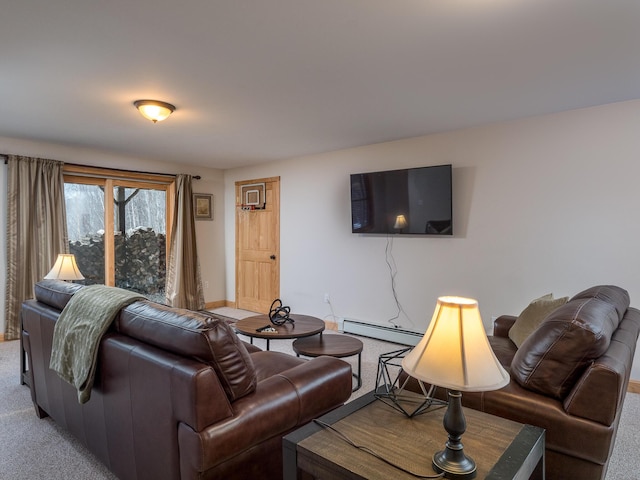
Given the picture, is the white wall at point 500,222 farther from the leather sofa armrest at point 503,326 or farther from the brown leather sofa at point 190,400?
the brown leather sofa at point 190,400

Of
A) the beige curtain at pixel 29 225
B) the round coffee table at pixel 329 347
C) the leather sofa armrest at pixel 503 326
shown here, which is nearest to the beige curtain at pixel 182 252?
the beige curtain at pixel 29 225

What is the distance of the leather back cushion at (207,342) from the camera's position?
1.46 m

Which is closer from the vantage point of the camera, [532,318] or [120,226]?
[532,318]

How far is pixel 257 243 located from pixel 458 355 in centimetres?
520

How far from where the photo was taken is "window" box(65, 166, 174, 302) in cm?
499

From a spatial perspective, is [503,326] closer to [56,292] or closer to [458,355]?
[458,355]

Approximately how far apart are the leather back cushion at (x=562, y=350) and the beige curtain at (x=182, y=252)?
5011mm

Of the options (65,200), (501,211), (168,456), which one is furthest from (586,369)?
(65,200)

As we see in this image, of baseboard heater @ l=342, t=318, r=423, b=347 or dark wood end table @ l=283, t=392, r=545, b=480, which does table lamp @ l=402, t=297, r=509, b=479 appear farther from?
baseboard heater @ l=342, t=318, r=423, b=347

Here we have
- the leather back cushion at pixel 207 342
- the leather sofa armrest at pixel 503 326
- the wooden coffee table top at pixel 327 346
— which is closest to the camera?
the leather back cushion at pixel 207 342

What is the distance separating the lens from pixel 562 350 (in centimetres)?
163

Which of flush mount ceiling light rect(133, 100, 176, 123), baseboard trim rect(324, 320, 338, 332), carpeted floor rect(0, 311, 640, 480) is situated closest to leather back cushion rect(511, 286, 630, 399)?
carpeted floor rect(0, 311, 640, 480)

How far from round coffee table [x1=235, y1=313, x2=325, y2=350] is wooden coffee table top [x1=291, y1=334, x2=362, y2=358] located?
9cm

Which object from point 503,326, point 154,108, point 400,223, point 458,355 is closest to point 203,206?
point 154,108
